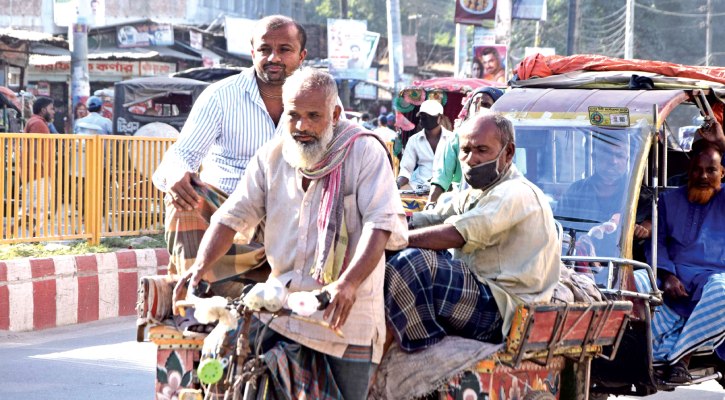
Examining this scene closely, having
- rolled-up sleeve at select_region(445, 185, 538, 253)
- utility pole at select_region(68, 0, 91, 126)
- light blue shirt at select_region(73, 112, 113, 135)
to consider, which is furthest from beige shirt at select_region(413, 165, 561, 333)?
utility pole at select_region(68, 0, 91, 126)

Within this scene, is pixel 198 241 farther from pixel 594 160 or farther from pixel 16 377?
pixel 16 377

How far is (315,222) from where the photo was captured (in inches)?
163

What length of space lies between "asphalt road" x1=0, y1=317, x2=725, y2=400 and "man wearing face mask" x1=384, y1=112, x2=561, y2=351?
3.01 m

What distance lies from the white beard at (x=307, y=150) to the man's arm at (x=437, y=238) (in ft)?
2.55

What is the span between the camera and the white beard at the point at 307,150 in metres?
4.07

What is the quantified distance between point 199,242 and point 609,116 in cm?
281

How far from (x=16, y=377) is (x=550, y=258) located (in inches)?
165

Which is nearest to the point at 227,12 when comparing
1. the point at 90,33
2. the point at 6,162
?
the point at 90,33

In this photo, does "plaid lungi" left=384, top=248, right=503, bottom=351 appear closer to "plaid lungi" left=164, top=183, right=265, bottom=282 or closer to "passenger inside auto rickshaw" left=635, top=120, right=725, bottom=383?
"plaid lungi" left=164, top=183, right=265, bottom=282

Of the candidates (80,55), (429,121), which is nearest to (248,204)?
(429,121)

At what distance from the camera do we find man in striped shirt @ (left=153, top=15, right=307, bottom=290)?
475 cm

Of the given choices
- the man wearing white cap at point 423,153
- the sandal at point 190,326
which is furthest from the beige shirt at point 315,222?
the man wearing white cap at point 423,153

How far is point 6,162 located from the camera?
9969 millimetres

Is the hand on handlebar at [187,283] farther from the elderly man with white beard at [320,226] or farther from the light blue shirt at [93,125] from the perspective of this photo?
the light blue shirt at [93,125]
